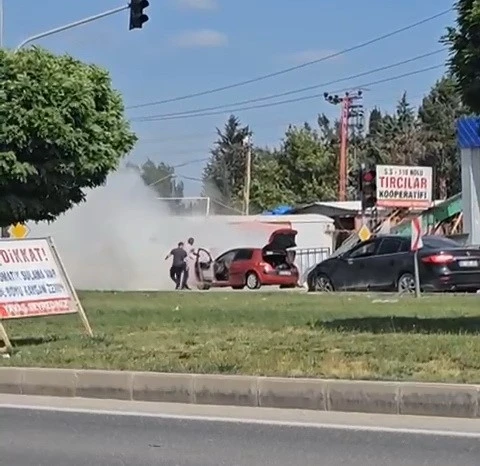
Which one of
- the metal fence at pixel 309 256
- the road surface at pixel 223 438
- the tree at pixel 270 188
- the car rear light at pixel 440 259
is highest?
the tree at pixel 270 188

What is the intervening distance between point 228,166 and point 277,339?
336 ft

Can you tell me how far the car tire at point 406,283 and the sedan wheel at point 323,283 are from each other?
2.67 m

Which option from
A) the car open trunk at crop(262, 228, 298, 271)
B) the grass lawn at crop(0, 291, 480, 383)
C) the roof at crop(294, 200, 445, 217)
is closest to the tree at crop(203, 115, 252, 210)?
the roof at crop(294, 200, 445, 217)

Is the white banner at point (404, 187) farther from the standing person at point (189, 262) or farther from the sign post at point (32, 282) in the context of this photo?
the sign post at point (32, 282)

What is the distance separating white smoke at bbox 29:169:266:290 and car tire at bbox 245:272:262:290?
6.64 metres

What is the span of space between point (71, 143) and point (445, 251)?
11.9 meters

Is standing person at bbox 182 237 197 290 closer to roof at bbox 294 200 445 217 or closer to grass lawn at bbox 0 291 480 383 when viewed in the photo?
grass lawn at bbox 0 291 480 383

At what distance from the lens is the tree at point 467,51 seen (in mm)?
13109

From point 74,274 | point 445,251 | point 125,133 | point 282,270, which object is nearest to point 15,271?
point 125,133

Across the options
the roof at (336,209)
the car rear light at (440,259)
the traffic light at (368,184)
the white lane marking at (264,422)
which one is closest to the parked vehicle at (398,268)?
the car rear light at (440,259)

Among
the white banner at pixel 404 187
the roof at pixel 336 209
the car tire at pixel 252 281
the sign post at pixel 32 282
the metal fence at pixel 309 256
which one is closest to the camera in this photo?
the sign post at pixel 32 282

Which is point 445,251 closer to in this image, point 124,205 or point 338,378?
point 338,378

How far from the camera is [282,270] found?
37812 millimetres

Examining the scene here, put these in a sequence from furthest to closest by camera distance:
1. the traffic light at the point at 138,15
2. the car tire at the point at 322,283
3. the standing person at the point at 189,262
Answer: the standing person at the point at 189,262 → the car tire at the point at 322,283 → the traffic light at the point at 138,15
